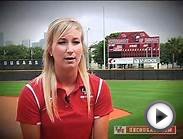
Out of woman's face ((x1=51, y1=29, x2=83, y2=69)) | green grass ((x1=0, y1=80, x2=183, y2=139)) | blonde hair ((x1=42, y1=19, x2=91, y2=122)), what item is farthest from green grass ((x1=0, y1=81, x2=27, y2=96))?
woman's face ((x1=51, y1=29, x2=83, y2=69))

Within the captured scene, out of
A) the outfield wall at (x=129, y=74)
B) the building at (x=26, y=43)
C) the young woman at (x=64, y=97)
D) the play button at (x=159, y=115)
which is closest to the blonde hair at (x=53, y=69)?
the young woman at (x=64, y=97)

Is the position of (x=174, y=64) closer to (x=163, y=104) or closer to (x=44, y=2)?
(x=163, y=104)

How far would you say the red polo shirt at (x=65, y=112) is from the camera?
283 cm

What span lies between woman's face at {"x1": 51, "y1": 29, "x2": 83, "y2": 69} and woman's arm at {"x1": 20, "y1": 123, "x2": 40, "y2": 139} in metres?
0.56

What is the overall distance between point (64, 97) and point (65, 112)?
0.42ft

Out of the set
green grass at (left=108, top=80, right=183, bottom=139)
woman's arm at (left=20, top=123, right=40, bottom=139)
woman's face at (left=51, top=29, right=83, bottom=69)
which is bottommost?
woman's arm at (left=20, top=123, right=40, bottom=139)

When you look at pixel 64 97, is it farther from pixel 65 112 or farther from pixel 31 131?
pixel 31 131

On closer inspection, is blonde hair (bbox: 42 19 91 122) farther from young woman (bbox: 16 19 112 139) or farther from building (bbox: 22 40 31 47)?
building (bbox: 22 40 31 47)

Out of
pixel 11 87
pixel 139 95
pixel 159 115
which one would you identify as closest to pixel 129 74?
pixel 139 95

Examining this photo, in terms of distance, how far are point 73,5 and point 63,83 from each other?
75 centimetres

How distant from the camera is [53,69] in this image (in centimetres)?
294

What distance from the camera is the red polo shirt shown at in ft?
9.27

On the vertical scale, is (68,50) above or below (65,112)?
above

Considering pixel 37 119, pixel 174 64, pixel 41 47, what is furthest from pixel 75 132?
pixel 174 64
